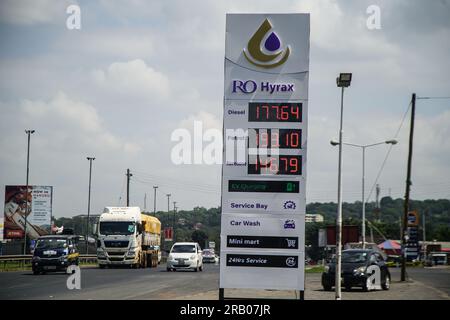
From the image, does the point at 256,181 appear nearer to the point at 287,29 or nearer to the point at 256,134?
the point at 256,134

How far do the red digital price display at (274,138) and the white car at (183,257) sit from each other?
28.8m

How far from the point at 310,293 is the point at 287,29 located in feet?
38.3

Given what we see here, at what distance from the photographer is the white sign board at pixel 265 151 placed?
60.6 feet

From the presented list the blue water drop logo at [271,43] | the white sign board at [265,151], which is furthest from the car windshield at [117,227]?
the blue water drop logo at [271,43]

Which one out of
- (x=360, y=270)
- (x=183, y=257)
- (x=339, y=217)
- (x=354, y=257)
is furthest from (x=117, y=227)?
(x=339, y=217)

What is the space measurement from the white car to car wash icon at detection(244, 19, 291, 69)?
28.9 m

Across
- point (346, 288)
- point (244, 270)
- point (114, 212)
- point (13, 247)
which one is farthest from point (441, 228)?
point (244, 270)

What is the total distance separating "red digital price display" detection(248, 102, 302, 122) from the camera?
18.5 metres

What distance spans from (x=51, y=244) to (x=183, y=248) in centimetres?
1006

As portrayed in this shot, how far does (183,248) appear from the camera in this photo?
4697cm

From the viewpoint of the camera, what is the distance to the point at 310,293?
26828mm

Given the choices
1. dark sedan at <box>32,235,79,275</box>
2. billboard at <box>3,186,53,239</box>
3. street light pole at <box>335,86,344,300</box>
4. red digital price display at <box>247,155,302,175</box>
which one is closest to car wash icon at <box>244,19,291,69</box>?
red digital price display at <box>247,155,302,175</box>

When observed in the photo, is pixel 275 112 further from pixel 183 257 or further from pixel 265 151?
pixel 183 257

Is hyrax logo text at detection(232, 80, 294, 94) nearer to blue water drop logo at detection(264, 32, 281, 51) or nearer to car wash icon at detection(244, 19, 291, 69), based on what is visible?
car wash icon at detection(244, 19, 291, 69)
